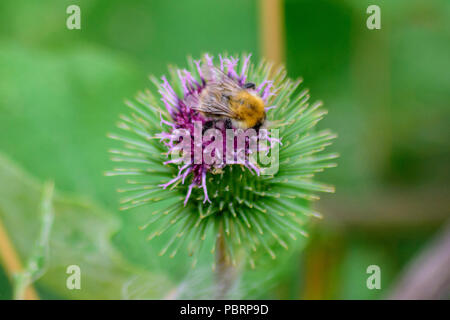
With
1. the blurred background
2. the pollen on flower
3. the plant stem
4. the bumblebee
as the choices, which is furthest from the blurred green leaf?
the bumblebee

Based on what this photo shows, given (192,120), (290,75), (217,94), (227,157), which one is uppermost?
(290,75)

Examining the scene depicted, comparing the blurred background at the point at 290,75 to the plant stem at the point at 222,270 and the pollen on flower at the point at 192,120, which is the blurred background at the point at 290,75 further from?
the pollen on flower at the point at 192,120

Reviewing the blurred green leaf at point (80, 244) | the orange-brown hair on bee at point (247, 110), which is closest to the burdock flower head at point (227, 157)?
the orange-brown hair on bee at point (247, 110)

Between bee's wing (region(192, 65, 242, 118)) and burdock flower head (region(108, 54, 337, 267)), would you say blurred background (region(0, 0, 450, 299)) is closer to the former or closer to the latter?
burdock flower head (region(108, 54, 337, 267))

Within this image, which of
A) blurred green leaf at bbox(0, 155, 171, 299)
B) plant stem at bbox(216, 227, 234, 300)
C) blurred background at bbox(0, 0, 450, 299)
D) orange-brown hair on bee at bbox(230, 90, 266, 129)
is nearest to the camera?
orange-brown hair on bee at bbox(230, 90, 266, 129)

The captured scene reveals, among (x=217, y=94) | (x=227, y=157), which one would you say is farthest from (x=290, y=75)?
(x=227, y=157)

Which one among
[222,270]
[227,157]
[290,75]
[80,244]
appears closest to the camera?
[227,157]

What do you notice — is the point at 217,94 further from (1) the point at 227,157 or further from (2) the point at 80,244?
(2) the point at 80,244

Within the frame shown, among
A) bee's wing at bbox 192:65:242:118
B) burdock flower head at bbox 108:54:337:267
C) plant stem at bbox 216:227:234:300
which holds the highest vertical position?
bee's wing at bbox 192:65:242:118
